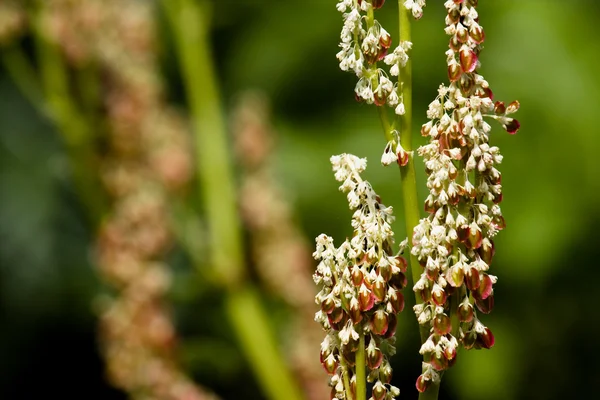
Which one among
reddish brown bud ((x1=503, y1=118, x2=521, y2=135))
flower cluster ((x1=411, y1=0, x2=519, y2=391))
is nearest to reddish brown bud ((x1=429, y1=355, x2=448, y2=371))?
flower cluster ((x1=411, y1=0, x2=519, y2=391))

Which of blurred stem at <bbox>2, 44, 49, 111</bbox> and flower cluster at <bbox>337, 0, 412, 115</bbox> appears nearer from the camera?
flower cluster at <bbox>337, 0, 412, 115</bbox>

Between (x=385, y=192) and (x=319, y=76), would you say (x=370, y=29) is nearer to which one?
(x=385, y=192)

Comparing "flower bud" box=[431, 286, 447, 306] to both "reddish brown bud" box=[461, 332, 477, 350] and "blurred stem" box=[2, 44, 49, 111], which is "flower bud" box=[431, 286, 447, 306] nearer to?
"reddish brown bud" box=[461, 332, 477, 350]

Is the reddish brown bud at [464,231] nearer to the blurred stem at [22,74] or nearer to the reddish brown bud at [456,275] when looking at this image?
the reddish brown bud at [456,275]

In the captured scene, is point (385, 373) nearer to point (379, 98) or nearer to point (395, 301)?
point (395, 301)

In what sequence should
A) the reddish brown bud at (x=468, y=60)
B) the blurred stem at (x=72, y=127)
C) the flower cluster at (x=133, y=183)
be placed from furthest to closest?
1. the blurred stem at (x=72, y=127)
2. the flower cluster at (x=133, y=183)
3. the reddish brown bud at (x=468, y=60)

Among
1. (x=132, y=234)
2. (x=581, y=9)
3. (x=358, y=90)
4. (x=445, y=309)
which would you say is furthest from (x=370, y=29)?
(x=581, y=9)

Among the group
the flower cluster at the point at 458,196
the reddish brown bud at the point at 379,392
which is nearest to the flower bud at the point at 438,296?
the flower cluster at the point at 458,196
